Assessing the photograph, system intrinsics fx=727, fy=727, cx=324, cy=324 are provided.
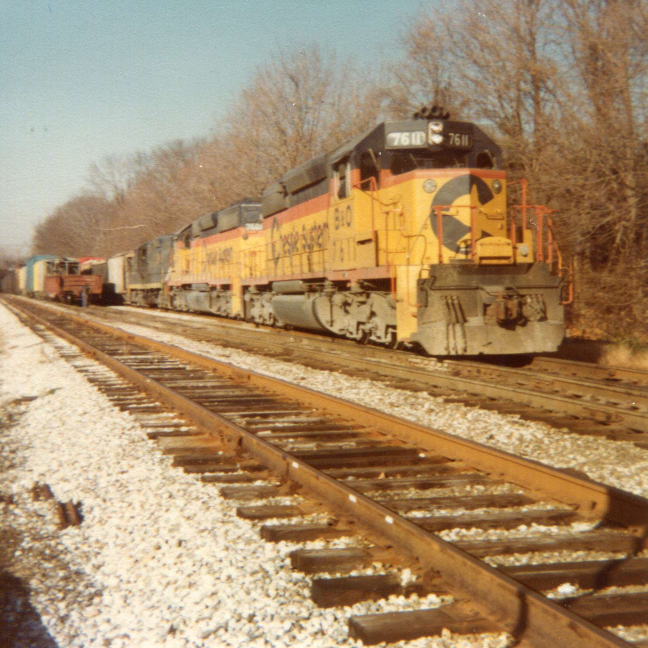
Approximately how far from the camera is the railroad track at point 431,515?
2.47 metres

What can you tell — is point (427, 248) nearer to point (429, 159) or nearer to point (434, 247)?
point (434, 247)

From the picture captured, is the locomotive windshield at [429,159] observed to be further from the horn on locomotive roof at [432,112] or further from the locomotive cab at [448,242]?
the horn on locomotive roof at [432,112]

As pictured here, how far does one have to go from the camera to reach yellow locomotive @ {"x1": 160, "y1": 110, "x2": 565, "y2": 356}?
28.2 feet

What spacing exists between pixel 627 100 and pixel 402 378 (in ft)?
27.7

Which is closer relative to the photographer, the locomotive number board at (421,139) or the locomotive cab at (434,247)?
the locomotive cab at (434,247)

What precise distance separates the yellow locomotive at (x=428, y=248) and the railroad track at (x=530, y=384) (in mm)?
330

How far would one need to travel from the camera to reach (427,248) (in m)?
9.26

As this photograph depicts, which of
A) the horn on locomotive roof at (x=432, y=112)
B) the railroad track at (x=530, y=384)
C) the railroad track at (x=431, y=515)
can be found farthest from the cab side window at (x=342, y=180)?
the railroad track at (x=431, y=515)

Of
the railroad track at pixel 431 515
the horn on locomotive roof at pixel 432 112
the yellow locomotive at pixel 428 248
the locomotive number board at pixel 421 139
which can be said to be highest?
the horn on locomotive roof at pixel 432 112

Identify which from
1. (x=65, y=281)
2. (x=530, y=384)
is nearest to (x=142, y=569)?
(x=530, y=384)

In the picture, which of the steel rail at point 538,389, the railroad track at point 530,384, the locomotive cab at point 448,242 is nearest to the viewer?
the railroad track at point 530,384

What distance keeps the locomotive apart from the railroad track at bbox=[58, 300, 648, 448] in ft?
1.07

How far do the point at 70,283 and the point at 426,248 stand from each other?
31226 millimetres

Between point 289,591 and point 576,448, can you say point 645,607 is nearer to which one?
point 289,591
